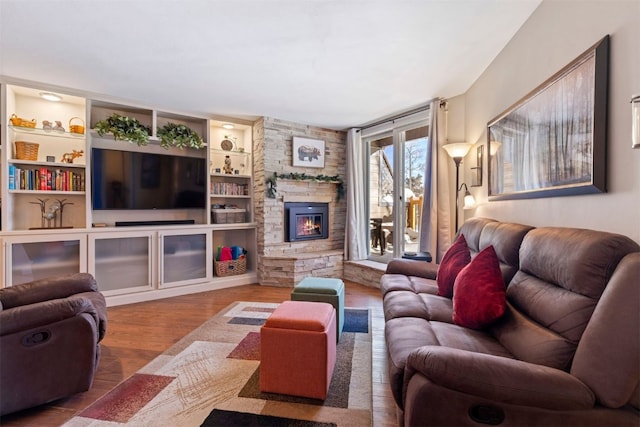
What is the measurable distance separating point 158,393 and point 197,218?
2.77 meters

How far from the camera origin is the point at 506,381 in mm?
943

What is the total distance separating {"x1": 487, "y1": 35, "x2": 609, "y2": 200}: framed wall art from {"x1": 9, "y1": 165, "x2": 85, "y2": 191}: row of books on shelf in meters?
4.38

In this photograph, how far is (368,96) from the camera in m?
3.41

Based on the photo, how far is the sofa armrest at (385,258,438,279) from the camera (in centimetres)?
270

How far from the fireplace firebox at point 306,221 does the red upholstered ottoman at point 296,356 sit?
9.21ft

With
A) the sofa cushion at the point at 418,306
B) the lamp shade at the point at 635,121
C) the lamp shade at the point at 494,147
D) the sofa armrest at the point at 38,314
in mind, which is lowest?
the sofa cushion at the point at 418,306

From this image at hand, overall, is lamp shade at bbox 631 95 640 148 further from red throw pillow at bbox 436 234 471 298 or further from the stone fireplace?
the stone fireplace

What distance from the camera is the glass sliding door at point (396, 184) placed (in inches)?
160

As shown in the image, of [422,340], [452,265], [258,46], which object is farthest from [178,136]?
[422,340]

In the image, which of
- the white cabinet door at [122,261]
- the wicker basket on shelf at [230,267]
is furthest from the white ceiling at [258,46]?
the wicker basket on shelf at [230,267]

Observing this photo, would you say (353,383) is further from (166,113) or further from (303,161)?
(166,113)

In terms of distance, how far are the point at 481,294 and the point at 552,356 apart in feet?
1.57

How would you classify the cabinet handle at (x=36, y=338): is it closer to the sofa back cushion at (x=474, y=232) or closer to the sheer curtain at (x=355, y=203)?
the sofa back cushion at (x=474, y=232)

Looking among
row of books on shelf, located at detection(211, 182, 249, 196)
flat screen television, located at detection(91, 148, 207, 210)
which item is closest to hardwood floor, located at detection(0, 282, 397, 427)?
flat screen television, located at detection(91, 148, 207, 210)
